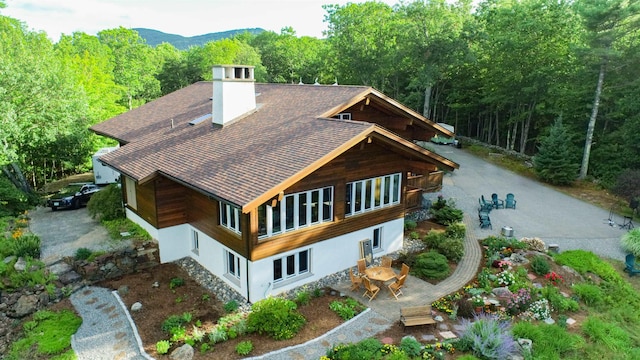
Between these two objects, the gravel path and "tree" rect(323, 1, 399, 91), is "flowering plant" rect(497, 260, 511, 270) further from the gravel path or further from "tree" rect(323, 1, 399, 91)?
"tree" rect(323, 1, 399, 91)

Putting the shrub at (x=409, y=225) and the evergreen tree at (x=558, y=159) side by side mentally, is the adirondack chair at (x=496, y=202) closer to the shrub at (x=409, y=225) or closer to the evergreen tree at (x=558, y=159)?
the shrub at (x=409, y=225)

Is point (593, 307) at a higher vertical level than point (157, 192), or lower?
lower

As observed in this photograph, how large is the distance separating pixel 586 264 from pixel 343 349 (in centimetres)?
1181

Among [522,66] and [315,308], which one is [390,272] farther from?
[522,66]

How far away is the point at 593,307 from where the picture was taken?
1398 centimetres

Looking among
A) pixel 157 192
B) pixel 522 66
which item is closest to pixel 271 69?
pixel 522 66

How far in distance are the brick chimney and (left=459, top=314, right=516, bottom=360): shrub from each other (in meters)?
12.7

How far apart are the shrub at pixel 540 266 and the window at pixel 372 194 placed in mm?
5663

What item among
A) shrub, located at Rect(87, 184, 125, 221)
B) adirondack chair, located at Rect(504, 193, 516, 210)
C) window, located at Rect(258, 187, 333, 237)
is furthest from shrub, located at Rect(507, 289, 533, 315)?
shrub, located at Rect(87, 184, 125, 221)

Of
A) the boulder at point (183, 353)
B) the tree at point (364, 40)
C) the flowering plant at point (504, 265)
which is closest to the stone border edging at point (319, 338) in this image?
the boulder at point (183, 353)

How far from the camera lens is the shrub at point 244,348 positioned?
10.6 m

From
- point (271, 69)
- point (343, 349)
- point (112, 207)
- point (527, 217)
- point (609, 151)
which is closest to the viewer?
point (343, 349)

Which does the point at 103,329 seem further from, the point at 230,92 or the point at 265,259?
the point at 230,92

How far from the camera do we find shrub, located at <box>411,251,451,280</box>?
1493 cm
